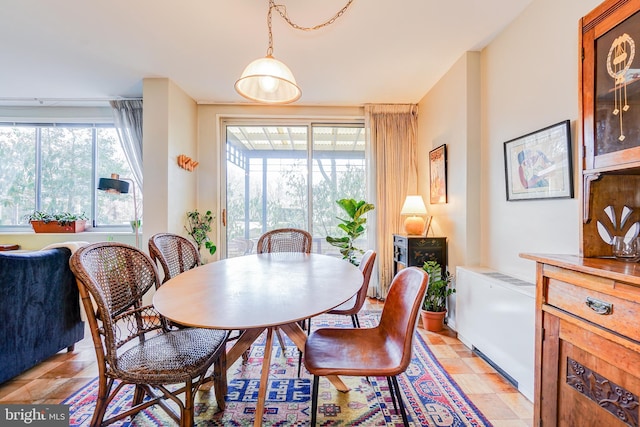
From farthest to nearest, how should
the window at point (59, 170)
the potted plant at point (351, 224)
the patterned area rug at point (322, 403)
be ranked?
the window at point (59, 170) < the potted plant at point (351, 224) < the patterned area rug at point (322, 403)

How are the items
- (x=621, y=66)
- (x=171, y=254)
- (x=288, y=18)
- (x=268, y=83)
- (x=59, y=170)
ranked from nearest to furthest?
(x=621, y=66)
(x=268, y=83)
(x=171, y=254)
(x=288, y=18)
(x=59, y=170)

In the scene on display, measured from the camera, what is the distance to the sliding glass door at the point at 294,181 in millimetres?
3943

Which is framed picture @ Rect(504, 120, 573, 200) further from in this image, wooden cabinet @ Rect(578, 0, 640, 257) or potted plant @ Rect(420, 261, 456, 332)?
potted plant @ Rect(420, 261, 456, 332)

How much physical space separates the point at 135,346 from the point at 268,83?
1.73 m

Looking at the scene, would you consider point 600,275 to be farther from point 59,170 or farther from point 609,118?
point 59,170

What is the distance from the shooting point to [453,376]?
1889 mm

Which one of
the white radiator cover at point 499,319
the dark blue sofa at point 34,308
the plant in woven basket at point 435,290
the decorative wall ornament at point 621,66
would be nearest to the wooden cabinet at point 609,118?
the decorative wall ornament at point 621,66

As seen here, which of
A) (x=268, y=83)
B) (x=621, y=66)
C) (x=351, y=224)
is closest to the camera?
(x=621, y=66)

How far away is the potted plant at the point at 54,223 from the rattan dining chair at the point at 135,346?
3188 mm

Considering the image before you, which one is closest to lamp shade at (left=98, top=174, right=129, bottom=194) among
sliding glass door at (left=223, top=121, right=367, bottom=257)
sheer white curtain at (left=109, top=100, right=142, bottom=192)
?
sheer white curtain at (left=109, top=100, right=142, bottom=192)

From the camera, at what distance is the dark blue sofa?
1.72 metres

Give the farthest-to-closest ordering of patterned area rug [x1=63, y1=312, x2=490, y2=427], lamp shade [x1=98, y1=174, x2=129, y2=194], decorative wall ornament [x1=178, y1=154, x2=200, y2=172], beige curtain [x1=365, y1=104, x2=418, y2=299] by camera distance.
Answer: beige curtain [x1=365, y1=104, x2=418, y2=299], decorative wall ornament [x1=178, y1=154, x2=200, y2=172], lamp shade [x1=98, y1=174, x2=129, y2=194], patterned area rug [x1=63, y1=312, x2=490, y2=427]

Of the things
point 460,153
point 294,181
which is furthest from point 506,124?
point 294,181

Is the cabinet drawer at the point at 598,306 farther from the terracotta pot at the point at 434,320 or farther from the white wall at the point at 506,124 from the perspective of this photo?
the terracotta pot at the point at 434,320
